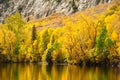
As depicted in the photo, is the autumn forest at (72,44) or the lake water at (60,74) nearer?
the lake water at (60,74)

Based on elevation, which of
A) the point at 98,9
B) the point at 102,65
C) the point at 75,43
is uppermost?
the point at 98,9

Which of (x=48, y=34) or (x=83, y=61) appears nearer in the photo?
(x=83, y=61)

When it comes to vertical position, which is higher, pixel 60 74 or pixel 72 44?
pixel 72 44

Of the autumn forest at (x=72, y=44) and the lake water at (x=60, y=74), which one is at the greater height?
the autumn forest at (x=72, y=44)

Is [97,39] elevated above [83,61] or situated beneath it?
elevated above

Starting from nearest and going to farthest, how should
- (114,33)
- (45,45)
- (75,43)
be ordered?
1. (114,33)
2. (75,43)
3. (45,45)

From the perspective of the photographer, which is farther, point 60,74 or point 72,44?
point 72,44

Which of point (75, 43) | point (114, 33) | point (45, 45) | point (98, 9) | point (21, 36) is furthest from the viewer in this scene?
point (98, 9)

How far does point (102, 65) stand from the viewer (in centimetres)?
8112

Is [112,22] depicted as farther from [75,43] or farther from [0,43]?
[0,43]

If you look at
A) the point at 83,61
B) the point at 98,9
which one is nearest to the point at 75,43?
the point at 83,61

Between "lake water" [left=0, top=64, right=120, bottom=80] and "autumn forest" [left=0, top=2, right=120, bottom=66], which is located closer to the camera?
"lake water" [left=0, top=64, right=120, bottom=80]

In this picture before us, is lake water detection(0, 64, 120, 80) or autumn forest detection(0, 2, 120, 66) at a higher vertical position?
autumn forest detection(0, 2, 120, 66)

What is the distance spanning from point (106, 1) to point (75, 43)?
376 feet
